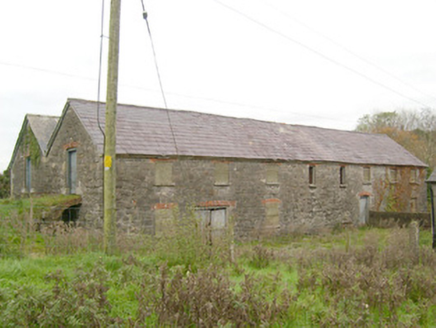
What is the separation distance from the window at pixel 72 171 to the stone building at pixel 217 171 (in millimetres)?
44

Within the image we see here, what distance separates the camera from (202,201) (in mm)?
18672

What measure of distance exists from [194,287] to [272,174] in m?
16.4

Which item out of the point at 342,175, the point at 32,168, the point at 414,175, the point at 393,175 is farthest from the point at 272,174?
the point at 414,175

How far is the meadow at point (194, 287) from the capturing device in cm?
505

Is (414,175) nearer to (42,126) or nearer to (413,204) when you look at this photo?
(413,204)

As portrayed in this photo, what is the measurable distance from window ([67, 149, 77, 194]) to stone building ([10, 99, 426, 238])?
0.04m

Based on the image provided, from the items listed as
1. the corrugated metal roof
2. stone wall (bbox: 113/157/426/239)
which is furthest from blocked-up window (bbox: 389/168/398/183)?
the corrugated metal roof

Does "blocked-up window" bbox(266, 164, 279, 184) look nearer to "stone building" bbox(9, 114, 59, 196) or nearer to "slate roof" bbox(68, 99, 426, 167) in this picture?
"slate roof" bbox(68, 99, 426, 167)

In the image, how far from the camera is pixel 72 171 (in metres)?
18.6

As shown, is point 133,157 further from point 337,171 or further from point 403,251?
point 337,171

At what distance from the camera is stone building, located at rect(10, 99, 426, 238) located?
16.8 m

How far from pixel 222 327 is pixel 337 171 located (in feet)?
70.5

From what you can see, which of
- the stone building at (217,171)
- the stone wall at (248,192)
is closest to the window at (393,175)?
the stone building at (217,171)

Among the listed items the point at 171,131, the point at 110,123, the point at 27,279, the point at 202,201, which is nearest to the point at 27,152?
the point at 171,131
